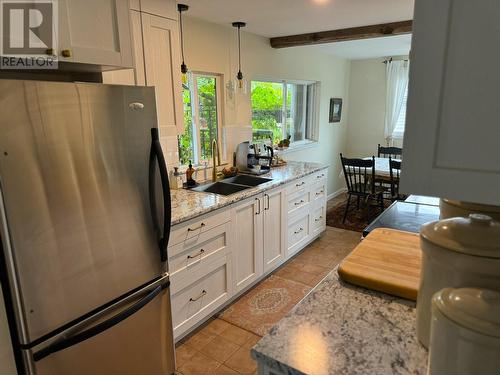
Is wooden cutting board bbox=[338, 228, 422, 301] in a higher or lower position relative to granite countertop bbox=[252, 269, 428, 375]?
higher

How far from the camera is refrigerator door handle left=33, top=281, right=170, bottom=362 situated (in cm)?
133

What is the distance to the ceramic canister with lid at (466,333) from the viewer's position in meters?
0.62

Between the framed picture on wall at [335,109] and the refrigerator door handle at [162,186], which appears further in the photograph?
the framed picture on wall at [335,109]

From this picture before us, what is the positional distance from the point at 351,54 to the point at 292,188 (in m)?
3.03

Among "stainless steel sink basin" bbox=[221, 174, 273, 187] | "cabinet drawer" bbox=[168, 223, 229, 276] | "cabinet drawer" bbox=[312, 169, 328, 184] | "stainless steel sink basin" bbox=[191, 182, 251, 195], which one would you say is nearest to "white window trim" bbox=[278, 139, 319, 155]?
"cabinet drawer" bbox=[312, 169, 328, 184]

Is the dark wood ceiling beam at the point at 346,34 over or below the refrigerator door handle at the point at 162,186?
over

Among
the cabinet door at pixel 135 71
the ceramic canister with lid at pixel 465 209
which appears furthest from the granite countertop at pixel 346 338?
the cabinet door at pixel 135 71

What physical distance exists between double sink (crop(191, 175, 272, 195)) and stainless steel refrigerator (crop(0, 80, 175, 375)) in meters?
1.18

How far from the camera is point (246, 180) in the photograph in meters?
3.17

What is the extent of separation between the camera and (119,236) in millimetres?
1525

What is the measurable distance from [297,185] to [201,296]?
1.48 metres

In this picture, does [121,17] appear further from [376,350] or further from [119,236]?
[376,350]

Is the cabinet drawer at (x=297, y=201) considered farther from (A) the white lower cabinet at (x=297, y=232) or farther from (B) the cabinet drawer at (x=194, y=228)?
(B) the cabinet drawer at (x=194, y=228)

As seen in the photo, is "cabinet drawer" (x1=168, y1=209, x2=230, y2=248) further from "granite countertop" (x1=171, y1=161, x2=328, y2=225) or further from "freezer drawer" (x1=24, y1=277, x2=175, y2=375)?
"freezer drawer" (x1=24, y1=277, x2=175, y2=375)
